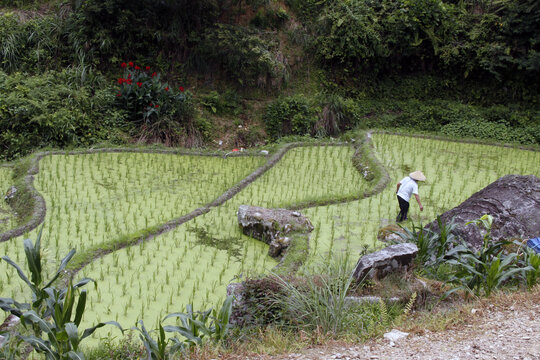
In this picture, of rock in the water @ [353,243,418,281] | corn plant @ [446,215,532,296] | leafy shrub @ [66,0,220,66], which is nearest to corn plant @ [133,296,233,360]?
rock in the water @ [353,243,418,281]

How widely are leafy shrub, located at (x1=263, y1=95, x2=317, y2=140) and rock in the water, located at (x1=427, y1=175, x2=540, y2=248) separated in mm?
6909

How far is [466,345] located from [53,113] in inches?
364

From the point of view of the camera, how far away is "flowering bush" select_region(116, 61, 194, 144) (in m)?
11.0

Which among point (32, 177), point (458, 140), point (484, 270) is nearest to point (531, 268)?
point (484, 270)

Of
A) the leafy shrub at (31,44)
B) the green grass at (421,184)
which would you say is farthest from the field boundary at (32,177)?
the leafy shrub at (31,44)

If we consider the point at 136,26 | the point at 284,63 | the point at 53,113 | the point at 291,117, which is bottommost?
the point at 53,113

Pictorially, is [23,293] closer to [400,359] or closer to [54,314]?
[54,314]

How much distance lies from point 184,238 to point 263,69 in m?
7.88

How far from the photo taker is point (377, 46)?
1359cm

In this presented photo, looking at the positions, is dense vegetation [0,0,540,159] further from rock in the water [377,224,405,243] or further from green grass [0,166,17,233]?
rock in the water [377,224,405,243]

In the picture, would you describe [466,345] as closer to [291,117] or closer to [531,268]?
[531,268]

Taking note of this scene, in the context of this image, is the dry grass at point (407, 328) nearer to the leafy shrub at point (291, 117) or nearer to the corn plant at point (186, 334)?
the corn plant at point (186, 334)

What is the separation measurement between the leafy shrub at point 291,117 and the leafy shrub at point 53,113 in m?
3.80

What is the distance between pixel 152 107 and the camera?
1108 centimetres
